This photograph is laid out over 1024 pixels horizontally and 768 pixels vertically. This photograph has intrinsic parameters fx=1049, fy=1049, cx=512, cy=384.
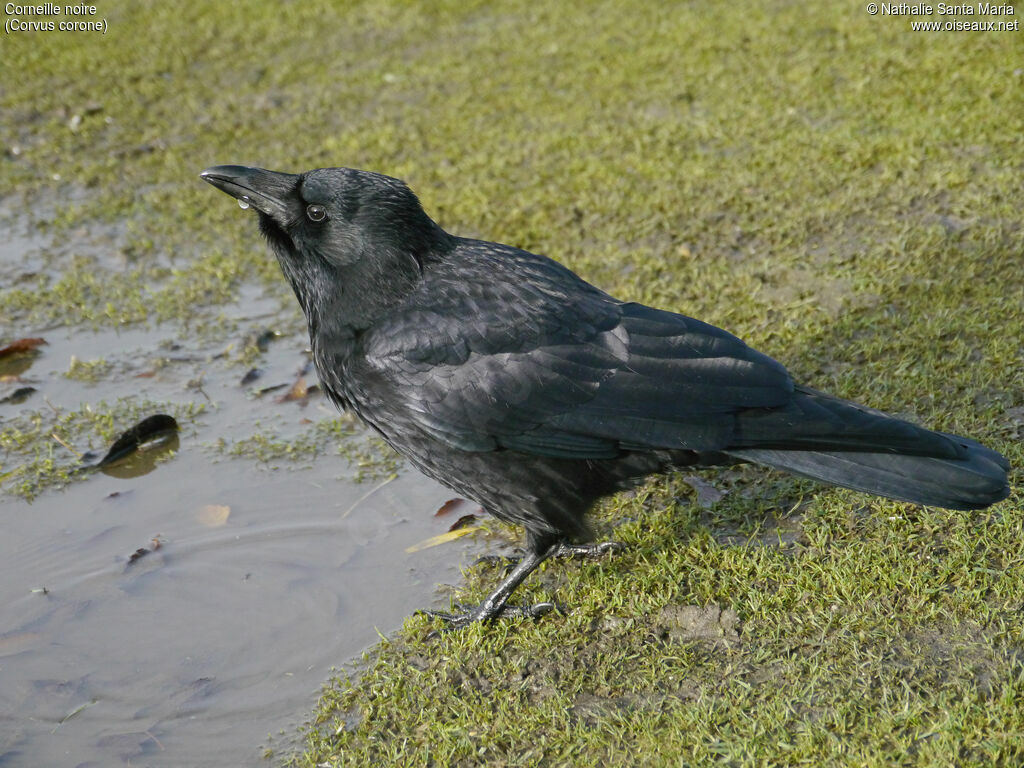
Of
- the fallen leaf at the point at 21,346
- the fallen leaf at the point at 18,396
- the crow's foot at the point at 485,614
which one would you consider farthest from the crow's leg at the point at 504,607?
the fallen leaf at the point at 21,346

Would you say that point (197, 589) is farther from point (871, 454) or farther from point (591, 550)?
point (871, 454)

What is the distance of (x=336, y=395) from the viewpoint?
147 inches

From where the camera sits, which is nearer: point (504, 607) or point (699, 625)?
point (699, 625)

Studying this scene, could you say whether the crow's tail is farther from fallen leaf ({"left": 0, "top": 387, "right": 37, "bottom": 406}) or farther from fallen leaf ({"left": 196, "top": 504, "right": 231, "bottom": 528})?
fallen leaf ({"left": 0, "top": 387, "right": 37, "bottom": 406})

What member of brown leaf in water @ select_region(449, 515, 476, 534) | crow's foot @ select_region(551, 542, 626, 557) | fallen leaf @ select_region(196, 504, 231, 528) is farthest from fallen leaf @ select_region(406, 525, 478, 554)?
fallen leaf @ select_region(196, 504, 231, 528)

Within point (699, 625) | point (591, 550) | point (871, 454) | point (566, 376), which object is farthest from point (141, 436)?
point (871, 454)

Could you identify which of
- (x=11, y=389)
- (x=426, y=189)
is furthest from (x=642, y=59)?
(x=11, y=389)

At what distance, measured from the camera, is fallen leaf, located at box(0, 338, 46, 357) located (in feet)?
17.5

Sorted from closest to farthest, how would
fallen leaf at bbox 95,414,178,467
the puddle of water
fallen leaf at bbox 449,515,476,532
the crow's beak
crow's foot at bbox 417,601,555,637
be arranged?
the puddle of water → crow's foot at bbox 417,601,555,637 → the crow's beak → fallen leaf at bbox 449,515,476,532 → fallen leaf at bbox 95,414,178,467

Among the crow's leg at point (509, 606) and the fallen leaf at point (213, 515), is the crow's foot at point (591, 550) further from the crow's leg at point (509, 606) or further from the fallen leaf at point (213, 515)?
the fallen leaf at point (213, 515)

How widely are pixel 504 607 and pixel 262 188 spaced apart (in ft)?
5.75

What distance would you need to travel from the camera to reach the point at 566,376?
3410 mm

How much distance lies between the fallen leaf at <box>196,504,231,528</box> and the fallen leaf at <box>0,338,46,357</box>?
1.72 metres

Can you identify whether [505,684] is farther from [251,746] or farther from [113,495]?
[113,495]
